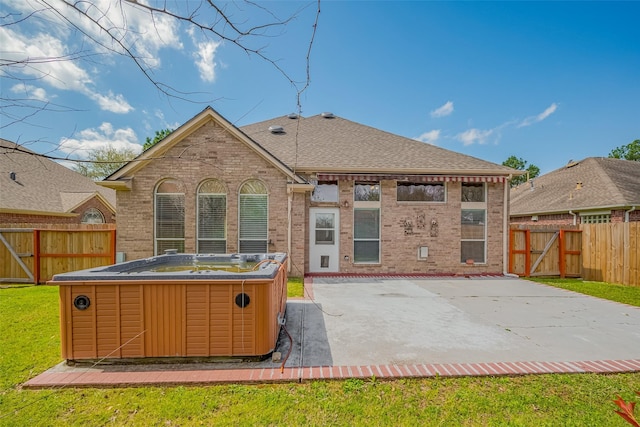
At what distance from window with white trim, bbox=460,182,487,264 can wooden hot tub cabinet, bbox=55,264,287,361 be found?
1024 centimetres

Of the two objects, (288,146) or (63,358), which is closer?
(63,358)

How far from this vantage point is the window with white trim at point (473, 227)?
38.8ft

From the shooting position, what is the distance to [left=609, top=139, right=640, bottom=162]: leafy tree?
141ft

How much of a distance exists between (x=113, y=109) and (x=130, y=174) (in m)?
7.32

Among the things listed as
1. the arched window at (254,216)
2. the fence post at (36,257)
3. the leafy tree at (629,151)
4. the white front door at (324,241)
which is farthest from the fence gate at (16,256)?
the leafy tree at (629,151)

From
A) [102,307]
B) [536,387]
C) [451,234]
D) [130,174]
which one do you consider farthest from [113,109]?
[451,234]

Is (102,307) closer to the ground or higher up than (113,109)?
closer to the ground

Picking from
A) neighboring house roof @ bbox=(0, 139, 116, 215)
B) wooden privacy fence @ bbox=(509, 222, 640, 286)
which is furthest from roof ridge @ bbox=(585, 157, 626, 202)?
neighboring house roof @ bbox=(0, 139, 116, 215)

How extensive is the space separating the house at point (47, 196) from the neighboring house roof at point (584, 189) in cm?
2619

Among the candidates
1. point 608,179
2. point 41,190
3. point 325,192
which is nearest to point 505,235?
point 325,192

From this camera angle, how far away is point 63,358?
4059mm

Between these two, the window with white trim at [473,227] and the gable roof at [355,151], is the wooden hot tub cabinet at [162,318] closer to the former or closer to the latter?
the gable roof at [355,151]

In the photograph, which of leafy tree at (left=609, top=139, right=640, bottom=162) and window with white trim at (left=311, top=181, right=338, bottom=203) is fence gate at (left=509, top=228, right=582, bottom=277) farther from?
leafy tree at (left=609, top=139, right=640, bottom=162)

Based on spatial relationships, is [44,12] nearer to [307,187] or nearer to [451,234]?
[307,187]
